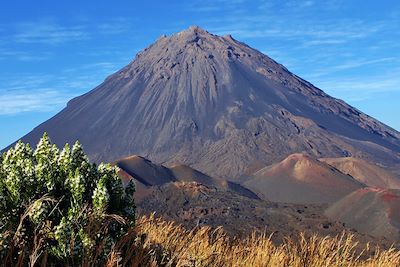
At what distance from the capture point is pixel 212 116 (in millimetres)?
118875

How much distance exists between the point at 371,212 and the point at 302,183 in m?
22.9

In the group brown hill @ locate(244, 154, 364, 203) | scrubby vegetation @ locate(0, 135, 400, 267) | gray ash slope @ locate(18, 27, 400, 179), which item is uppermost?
gray ash slope @ locate(18, 27, 400, 179)

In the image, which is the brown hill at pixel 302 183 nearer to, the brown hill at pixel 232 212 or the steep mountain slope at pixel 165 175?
the steep mountain slope at pixel 165 175

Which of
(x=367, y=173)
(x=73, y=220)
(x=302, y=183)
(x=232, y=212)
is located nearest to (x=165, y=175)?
(x=302, y=183)

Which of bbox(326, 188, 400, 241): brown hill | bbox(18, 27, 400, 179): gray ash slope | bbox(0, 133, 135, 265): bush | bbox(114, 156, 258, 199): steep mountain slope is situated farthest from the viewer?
bbox(18, 27, 400, 179): gray ash slope

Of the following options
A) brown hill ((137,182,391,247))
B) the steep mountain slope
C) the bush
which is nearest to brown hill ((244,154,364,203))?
the steep mountain slope

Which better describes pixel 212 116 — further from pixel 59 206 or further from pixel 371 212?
pixel 59 206

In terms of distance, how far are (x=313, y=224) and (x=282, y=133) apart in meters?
66.1

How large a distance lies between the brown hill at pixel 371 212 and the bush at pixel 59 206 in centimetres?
3702

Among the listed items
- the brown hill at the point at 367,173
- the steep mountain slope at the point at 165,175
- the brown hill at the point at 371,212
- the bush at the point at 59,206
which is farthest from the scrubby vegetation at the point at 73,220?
the brown hill at the point at 367,173

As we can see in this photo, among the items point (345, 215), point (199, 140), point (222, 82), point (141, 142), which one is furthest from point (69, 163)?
point (222, 82)

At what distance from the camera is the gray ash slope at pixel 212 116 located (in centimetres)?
10162

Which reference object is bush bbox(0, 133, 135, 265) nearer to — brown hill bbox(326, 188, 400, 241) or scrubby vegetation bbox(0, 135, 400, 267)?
scrubby vegetation bbox(0, 135, 400, 267)

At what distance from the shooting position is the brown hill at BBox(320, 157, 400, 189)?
2980 inches
